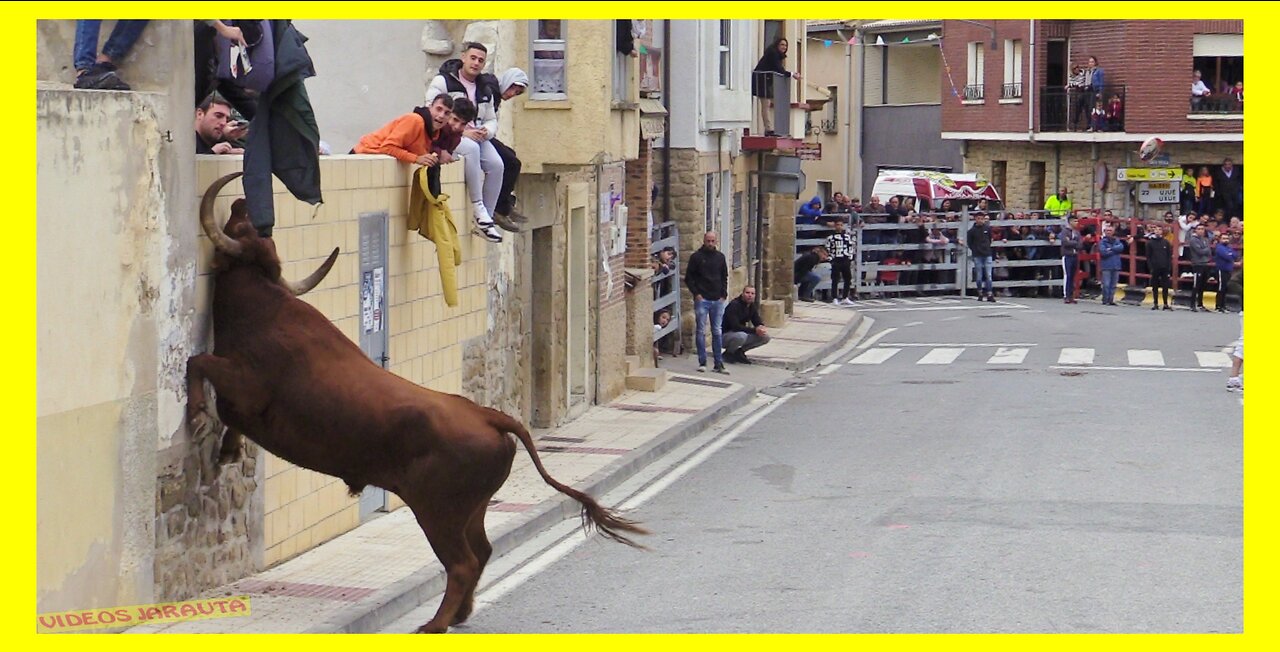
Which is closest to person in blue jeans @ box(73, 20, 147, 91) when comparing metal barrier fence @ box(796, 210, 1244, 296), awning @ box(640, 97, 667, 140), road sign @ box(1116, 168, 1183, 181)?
awning @ box(640, 97, 667, 140)

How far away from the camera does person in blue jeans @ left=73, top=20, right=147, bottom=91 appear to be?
9.27 metres

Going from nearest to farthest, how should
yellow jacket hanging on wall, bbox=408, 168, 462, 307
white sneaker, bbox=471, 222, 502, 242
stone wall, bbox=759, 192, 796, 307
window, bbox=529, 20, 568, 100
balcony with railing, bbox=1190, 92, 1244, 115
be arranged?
yellow jacket hanging on wall, bbox=408, 168, 462, 307, white sneaker, bbox=471, 222, 502, 242, window, bbox=529, 20, 568, 100, stone wall, bbox=759, 192, 796, 307, balcony with railing, bbox=1190, 92, 1244, 115

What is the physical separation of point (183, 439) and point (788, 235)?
25954 mm

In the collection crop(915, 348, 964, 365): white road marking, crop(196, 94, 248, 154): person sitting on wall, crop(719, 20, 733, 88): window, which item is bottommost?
crop(915, 348, 964, 365): white road marking

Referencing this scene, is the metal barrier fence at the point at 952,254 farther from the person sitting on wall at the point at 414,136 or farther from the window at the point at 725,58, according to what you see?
the person sitting on wall at the point at 414,136

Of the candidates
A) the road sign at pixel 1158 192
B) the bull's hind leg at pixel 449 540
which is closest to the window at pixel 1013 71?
the road sign at pixel 1158 192

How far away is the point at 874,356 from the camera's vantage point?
28438 millimetres

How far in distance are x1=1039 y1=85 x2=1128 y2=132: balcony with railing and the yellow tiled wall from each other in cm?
3395

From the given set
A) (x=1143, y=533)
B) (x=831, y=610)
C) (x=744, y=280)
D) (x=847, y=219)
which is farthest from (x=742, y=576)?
(x=847, y=219)

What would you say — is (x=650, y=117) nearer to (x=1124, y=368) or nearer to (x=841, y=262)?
(x=1124, y=368)

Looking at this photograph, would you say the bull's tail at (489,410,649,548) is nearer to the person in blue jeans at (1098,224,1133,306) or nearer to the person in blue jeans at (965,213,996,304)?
the person in blue jeans at (1098,224,1133,306)

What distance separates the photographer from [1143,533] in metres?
12.7

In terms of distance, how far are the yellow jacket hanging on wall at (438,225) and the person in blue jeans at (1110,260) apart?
1013 inches

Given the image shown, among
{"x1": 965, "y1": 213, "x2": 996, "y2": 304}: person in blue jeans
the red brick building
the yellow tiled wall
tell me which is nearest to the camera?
the yellow tiled wall
